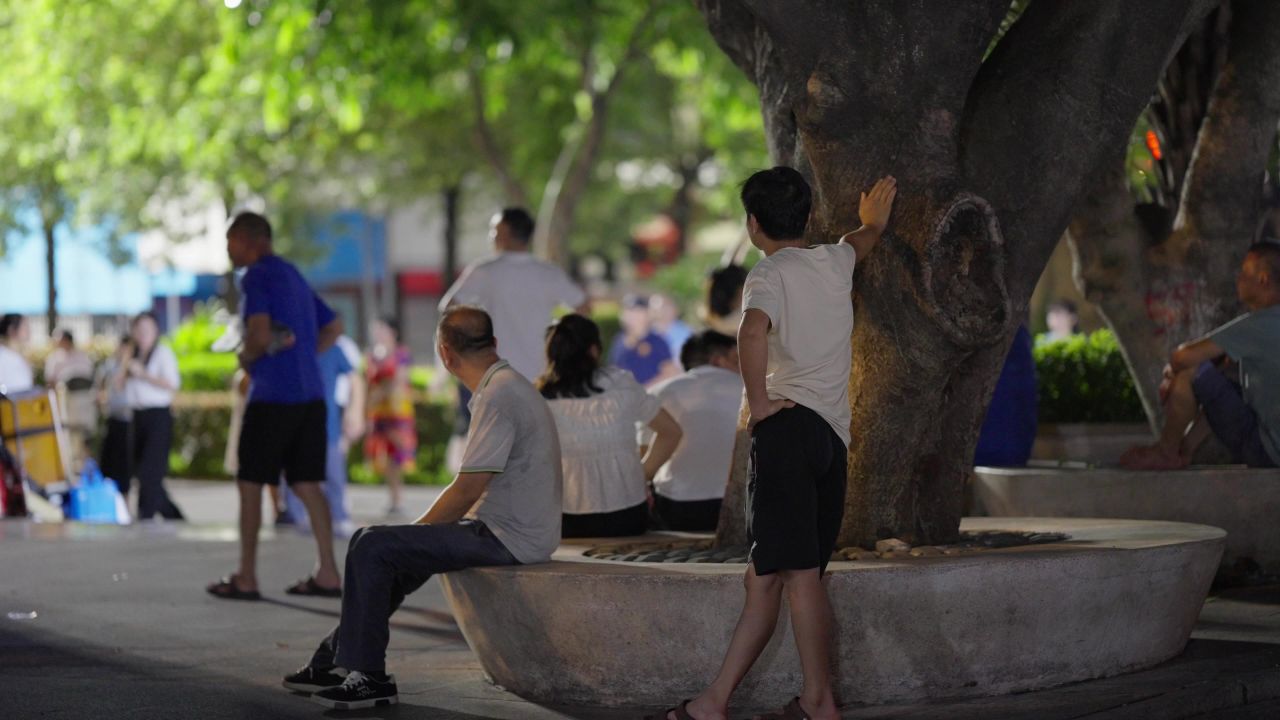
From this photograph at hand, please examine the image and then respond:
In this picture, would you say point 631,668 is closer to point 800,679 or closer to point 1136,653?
point 800,679

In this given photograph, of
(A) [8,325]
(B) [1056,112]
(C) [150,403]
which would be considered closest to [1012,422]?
(B) [1056,112]

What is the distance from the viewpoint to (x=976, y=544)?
23.8 ft

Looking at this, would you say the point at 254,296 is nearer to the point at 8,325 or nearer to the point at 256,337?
the point at 256,337

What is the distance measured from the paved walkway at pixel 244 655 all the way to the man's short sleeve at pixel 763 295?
1.40 metres

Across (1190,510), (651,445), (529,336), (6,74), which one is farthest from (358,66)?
(1190,510)

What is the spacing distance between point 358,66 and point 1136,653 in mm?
13311

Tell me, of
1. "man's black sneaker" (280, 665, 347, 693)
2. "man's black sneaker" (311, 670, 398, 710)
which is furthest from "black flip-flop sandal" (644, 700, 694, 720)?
"man's black sneaker" (280, 665, 347, 693)

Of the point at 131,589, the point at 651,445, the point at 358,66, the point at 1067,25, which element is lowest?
the point at 131,589

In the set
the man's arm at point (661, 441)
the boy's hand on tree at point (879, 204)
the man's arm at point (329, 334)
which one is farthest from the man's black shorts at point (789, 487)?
the man's arm at point (329, 334)

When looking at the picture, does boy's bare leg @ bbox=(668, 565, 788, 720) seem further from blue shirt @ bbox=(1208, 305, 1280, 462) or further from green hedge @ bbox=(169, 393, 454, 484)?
green hedge @ bbox=(169, 393, 454, 484)

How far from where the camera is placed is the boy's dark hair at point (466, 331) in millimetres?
6984

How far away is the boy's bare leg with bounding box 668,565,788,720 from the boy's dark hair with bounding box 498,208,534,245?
5.07 meters

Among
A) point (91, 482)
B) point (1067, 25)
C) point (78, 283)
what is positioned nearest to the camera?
point (1067, 25)

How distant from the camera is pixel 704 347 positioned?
31.1ft
